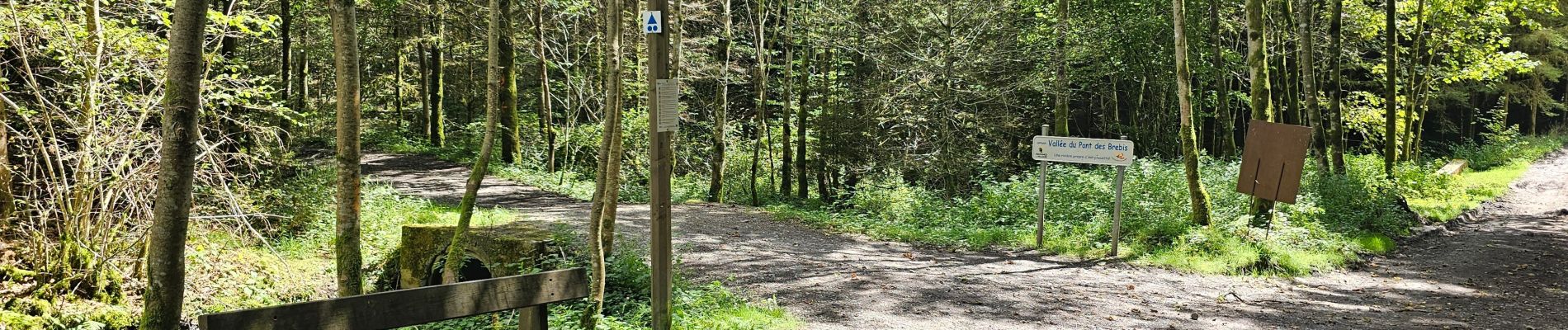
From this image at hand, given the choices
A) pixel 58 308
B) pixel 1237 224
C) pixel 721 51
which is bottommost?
pixel 58 308

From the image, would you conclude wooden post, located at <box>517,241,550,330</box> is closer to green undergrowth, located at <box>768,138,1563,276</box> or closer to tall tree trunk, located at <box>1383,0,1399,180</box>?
green undergrowth, located at <box>768,138,1563,276</box>

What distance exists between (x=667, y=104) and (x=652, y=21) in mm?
506

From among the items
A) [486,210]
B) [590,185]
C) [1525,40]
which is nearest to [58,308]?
[486,210]

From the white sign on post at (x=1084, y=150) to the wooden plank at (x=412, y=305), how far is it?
7846 mm

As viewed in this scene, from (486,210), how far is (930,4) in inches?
369

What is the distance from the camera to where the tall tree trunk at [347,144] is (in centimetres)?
635

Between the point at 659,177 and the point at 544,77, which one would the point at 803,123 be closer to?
the point at 544,77

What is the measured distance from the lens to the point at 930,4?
17.6m

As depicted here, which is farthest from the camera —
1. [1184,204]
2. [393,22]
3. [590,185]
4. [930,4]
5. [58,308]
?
[393,22]

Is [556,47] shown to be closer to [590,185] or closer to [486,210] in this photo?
[590,185]

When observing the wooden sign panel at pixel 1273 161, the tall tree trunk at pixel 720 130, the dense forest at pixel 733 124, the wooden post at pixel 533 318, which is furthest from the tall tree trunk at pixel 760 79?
the wooden post at pixel 533 318

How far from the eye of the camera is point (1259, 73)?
1174cm

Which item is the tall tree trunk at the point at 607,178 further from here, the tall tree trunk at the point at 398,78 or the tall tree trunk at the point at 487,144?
the tall tree trunk at the point at 398,78

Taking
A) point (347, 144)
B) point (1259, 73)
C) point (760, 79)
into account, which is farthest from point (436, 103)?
point (1259, 73)
